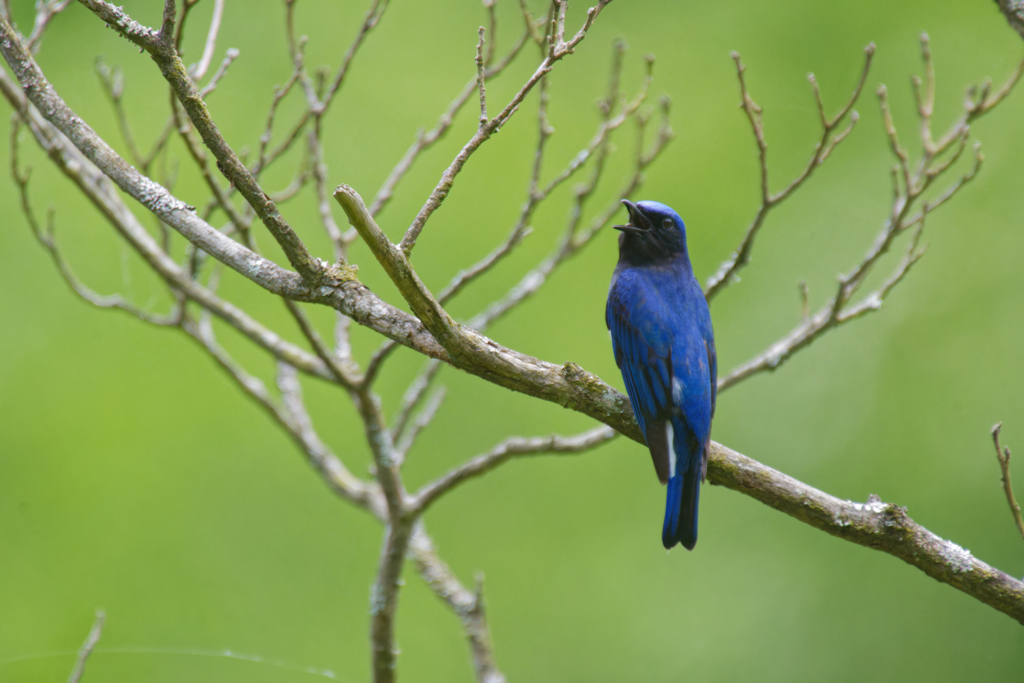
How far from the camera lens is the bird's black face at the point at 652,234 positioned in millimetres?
3205

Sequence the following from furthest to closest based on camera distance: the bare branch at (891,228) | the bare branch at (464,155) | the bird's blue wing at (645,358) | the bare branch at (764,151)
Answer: the bare branch at (891,228) → the bare branch at (764,151) → the bird's blue wing at (645,358) → the bare branch at (464,155)

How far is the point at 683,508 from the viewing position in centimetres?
254

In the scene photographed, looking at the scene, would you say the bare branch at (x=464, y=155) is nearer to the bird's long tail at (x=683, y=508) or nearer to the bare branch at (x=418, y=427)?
the bird's long tail at (x=683, y=508)

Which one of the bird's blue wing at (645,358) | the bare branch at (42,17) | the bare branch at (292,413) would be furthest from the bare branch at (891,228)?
the bare branch at (42,17)

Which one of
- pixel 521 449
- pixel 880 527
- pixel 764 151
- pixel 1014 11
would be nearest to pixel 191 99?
pixel 521 449

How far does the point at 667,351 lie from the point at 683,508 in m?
0.54

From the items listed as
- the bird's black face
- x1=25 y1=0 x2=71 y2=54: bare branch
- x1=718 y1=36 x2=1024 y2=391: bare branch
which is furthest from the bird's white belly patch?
x1=25 y1=0 x2=71 y2=54: bare branch

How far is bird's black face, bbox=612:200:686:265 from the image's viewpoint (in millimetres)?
3205

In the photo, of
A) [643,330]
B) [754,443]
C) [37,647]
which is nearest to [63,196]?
[37,647]

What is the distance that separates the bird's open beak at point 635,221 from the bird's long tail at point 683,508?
105 cm

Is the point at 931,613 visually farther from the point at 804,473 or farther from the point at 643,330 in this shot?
the point at 643,330

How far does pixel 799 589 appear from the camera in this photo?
5.30 m

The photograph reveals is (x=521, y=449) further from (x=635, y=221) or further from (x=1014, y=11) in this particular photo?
(x=1014, y=11)

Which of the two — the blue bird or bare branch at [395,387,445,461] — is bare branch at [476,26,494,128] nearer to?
the blue bird
